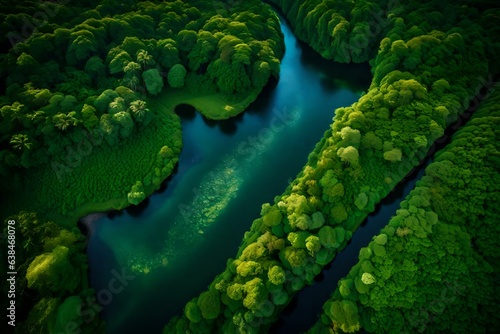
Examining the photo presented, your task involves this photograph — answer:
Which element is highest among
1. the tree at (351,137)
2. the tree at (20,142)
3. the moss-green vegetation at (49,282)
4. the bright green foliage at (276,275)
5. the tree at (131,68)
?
the tree at (351,137)

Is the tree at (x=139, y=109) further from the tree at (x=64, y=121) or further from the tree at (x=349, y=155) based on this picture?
the tree at (x=349, y=155)

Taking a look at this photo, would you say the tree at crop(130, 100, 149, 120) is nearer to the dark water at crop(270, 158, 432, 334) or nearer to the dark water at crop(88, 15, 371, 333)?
the dark water at crop(88, 15, 371, 333)

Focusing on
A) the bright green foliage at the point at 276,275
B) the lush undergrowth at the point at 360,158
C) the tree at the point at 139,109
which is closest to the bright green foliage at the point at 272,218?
the lush undergrowth at the point at 360,158

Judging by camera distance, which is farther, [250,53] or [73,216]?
[250,53]

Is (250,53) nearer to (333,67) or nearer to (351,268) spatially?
(333,67)

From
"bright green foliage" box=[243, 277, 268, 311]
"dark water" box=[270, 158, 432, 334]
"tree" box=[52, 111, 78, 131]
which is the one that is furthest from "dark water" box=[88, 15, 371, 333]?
"tree" box=[52, 111, 78, 131]

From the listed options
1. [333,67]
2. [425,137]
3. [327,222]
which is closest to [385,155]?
[425,137]
